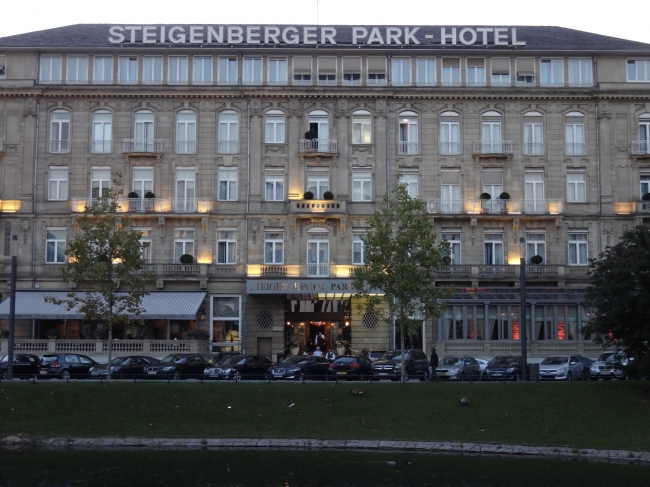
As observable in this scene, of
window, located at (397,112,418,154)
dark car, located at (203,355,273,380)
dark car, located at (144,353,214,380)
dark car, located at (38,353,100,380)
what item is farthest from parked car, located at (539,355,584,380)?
dark car, located at (38,353,100,380)

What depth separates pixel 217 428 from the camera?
120 feet

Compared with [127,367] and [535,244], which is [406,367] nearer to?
[127,367]

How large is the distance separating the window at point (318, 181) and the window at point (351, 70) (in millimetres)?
6927

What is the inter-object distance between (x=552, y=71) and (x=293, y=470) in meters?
43.2

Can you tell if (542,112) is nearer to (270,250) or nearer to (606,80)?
(606,80)

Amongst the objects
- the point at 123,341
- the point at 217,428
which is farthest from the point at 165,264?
the point at 217,428

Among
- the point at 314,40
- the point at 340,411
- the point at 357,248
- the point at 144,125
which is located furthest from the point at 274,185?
the point at 340,411

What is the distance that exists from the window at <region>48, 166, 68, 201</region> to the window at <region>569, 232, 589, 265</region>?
125ft

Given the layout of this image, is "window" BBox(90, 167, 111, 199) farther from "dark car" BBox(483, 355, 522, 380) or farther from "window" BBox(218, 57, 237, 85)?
"dark car" BBox(483, 355, 522, 380)

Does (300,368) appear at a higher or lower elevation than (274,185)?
lower

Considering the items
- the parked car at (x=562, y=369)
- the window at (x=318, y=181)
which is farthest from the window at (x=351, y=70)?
the parked car at (x=562, y=369)

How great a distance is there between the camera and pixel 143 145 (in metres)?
61.5

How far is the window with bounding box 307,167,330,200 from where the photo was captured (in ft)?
204

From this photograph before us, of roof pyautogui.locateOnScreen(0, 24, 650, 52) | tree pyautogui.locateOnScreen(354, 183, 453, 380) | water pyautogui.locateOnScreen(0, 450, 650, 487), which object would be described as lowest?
water pyautogui.locateOnScreen(0, 450, 650, 487)
